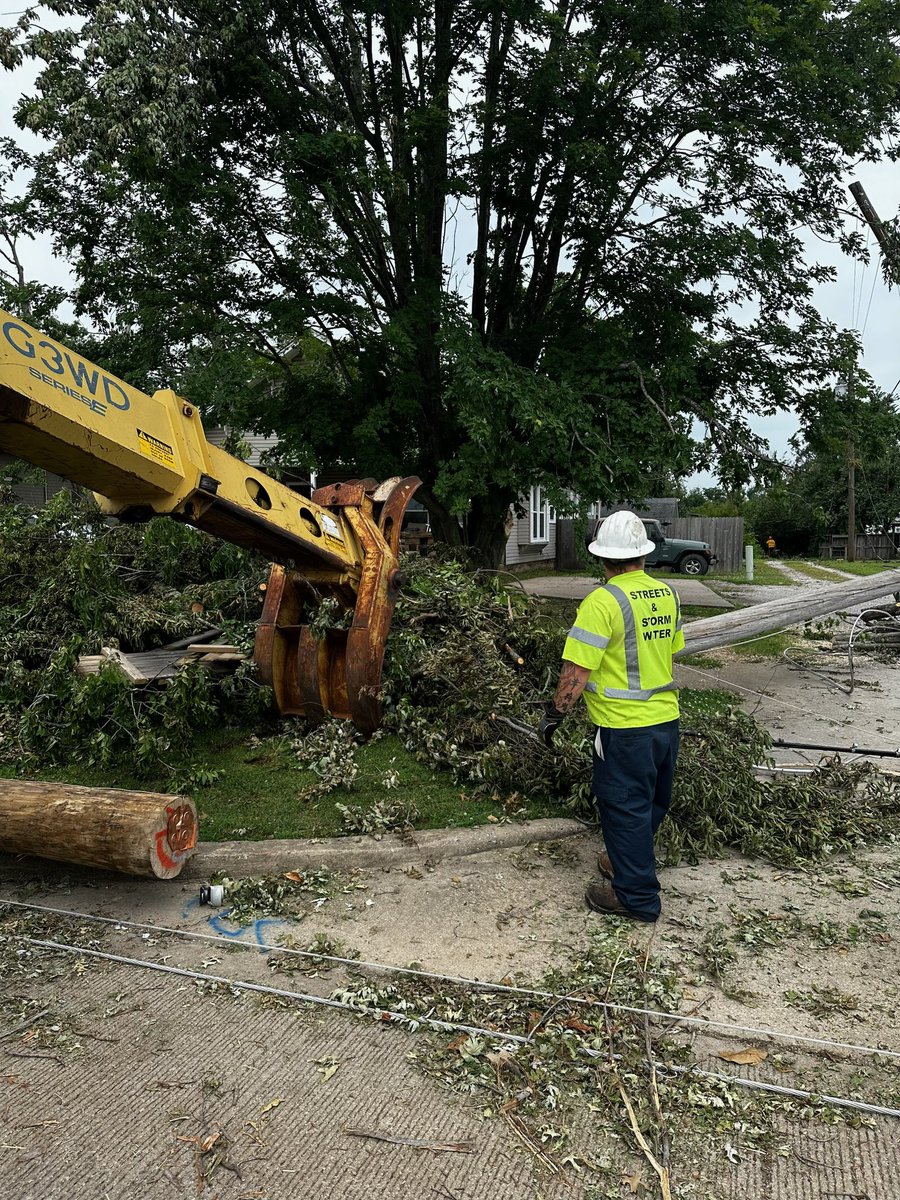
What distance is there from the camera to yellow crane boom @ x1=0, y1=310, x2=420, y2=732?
3.71 m

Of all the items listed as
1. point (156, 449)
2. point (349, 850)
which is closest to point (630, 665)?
point (349, 850)

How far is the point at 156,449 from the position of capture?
4.29 meters

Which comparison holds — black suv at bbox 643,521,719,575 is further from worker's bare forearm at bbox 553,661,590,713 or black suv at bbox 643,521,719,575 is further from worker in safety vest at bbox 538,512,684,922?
worker's bare forearm at bbox 553,661,590,713

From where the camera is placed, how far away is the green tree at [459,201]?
9.77m

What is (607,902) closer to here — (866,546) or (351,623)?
(351,623)

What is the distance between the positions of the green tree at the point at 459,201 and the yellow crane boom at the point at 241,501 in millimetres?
4016

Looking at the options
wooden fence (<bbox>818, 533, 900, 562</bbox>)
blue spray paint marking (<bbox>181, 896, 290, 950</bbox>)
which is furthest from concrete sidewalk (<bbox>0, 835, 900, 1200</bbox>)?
wooden fence (<bbox>818, 533, 900, 562</bbox>)

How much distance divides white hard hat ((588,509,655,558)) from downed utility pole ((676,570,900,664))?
415 cm

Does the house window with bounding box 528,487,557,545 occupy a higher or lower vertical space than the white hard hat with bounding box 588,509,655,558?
higher

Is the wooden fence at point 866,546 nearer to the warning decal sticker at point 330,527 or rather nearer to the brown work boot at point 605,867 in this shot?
the warning decal sticker at point 330,527

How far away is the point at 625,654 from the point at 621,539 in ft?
Result: 1.84

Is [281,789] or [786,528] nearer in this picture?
[281,789]

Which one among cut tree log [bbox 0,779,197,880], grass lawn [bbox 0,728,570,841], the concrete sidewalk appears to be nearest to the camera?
the concrete sidewalk

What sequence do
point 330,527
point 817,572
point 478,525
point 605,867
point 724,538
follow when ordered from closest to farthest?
point 605,867 → point 330,527 → point 478,525 → point 817,572 → point 724,538
